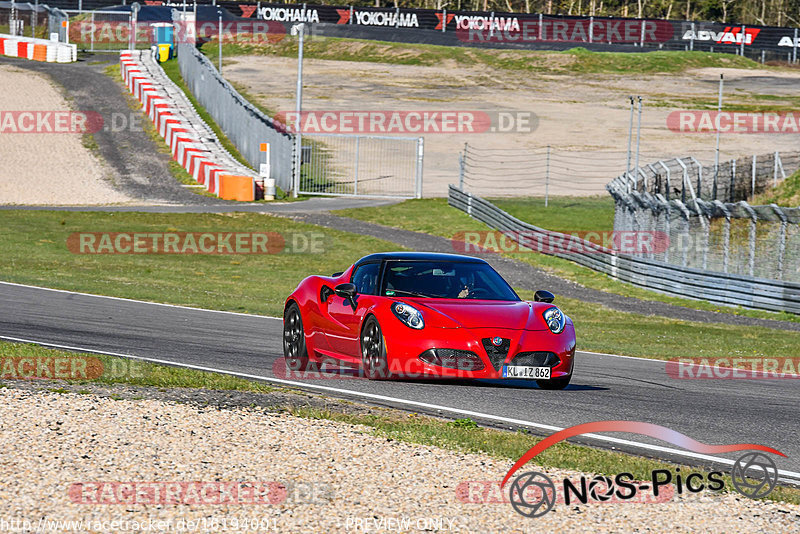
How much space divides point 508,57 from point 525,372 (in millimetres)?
71577

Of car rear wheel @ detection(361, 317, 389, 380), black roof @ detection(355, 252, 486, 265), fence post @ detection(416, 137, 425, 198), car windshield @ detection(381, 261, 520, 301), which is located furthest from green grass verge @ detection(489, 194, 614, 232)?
car rear wheel @ detection(361, 317, 389, 380)

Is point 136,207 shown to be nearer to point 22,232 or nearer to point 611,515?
point 22,232

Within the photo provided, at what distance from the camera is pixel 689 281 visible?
25.2 metres

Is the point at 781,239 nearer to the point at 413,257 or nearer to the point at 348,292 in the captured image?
the point at 413,257

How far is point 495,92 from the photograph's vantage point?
71000mm

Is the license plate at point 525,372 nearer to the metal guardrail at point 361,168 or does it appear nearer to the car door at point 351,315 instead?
the car door at point 351,315

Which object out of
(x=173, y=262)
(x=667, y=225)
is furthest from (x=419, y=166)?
(x=667, y=225)

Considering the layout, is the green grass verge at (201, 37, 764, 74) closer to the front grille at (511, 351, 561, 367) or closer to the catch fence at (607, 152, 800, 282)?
the catch fence at (607, 152, 800, 282)

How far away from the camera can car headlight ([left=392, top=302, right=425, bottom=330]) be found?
10.8 m

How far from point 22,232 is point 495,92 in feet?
144

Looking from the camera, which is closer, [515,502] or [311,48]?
[515,502]

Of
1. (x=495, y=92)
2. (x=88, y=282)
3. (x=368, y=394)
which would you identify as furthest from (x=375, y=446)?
(x=495, y=92)

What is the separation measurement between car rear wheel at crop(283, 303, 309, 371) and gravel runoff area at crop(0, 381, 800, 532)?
296 cm

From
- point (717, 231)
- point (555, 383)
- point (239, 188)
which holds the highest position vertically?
point (555, 383)
